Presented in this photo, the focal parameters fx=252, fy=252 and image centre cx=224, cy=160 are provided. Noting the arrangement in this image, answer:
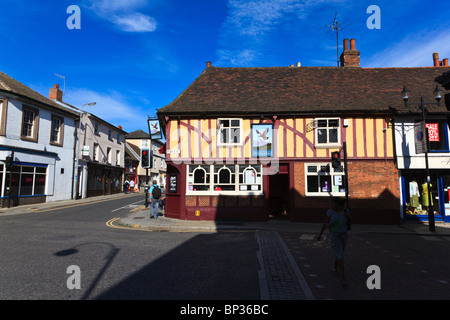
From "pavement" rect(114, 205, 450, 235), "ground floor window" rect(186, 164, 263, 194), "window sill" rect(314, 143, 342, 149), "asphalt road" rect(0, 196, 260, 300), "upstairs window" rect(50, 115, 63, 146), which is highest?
"upstairs window" rect(50, 115, 63, 146)

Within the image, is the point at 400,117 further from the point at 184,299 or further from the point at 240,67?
the point at 184,299

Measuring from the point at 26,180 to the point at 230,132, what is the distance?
1593 centimetres

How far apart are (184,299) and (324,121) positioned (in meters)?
11.9

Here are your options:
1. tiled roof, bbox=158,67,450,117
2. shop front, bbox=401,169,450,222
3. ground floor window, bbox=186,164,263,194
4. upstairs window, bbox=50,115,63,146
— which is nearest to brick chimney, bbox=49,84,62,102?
upstairs window, bbox=50,115,63,146

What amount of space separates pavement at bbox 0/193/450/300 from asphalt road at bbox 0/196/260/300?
1.64 feet

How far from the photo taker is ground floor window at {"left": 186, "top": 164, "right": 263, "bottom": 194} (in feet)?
43.7

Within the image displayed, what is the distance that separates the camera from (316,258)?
6.64 meters

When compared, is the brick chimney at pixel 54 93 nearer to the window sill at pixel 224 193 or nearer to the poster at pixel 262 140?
the window sill at pixel 224 193

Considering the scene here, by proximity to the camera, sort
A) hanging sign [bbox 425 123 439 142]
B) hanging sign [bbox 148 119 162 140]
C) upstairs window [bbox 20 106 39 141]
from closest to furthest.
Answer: hanging sign [bbox 425 123 439 142], hanging sign [bbox 148 119 162 140], upstairs window [bbox 20 106 39 141]

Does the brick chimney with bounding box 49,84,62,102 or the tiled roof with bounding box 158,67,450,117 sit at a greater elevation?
the brick chimney with bounding box 49,84,62,102

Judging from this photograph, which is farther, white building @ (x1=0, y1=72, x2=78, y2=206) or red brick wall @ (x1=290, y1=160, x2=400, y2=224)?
white building @ (x1=0, y1=72, x2=78, y2=206)

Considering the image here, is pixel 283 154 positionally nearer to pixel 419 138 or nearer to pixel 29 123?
pixel 419 138

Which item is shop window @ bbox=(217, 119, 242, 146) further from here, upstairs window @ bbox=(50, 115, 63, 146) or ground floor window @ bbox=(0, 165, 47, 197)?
upstairs window @ bbox=(50, 115, 63, 146)

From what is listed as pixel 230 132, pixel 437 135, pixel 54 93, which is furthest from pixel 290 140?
pixel 54 93
